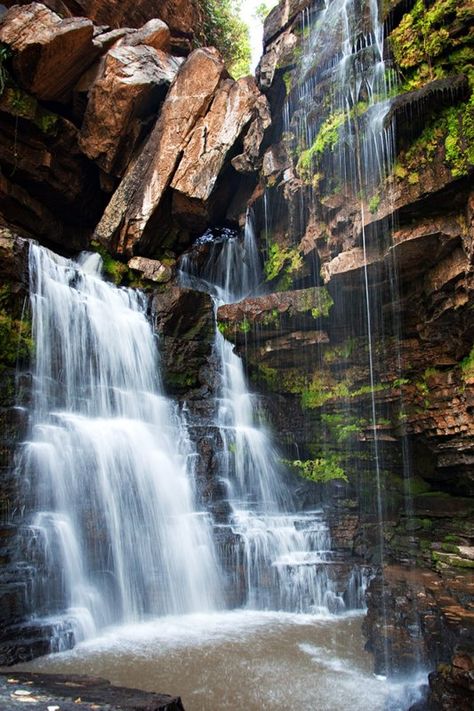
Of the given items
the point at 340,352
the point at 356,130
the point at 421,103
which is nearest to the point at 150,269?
the point at 340,352

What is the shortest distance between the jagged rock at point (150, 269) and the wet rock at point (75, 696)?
11.6 metres

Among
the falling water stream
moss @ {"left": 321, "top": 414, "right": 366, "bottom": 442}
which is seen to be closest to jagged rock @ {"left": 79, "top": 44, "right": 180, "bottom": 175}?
the falling water stream

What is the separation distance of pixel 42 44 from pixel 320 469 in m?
13.1

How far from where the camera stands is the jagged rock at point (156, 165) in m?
15.0

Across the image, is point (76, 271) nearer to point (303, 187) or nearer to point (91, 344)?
point (91, 344)

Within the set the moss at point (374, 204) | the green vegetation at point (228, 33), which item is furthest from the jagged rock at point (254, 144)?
the green vegetation at point (228, 33)

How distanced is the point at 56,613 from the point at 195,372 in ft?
23.2

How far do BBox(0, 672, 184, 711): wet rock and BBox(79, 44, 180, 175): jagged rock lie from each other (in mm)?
14132

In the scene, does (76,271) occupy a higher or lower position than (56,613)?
higher

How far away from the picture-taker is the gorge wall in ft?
28.2

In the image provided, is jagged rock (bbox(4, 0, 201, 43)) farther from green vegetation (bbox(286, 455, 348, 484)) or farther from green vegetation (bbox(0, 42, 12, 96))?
green vegetation (bbox(286, 455, 348, 484))

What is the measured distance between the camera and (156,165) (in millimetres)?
15125

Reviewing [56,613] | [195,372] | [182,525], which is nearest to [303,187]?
[195,372]

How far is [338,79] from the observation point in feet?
39.7
